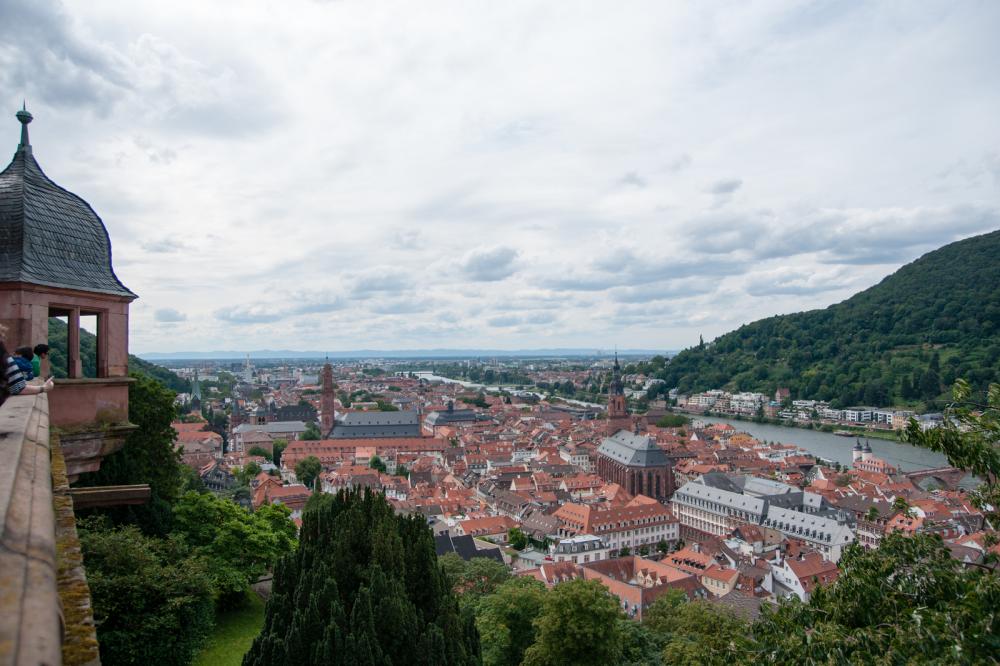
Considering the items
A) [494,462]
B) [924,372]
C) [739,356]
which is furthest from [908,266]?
[494,462]

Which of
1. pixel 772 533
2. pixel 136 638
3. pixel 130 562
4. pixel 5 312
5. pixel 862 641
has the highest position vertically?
pixel 5 312

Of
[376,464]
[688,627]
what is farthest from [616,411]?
[688,627]

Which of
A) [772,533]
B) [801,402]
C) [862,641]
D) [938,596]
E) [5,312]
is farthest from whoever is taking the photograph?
[801,402]

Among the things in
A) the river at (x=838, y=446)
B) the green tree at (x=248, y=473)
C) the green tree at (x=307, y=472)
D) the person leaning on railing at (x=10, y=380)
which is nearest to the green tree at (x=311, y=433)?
the green tree at (x=248, y=473)

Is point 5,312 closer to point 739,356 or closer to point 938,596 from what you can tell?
point 938,596

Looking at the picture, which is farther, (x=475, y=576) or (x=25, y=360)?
(x=475, y=576)

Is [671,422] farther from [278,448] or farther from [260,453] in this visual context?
[260,453]

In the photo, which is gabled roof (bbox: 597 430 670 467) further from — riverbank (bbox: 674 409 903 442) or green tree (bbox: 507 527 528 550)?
riverbank (bbox: 674 409 903 442)
